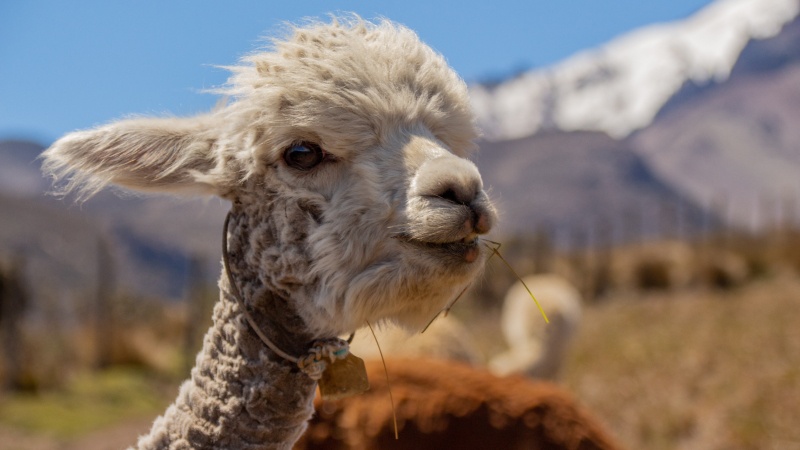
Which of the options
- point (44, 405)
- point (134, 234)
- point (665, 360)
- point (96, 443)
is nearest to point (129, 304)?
point (44, 405)

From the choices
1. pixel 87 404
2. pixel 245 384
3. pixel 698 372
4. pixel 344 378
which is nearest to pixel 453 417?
pixel 344 378

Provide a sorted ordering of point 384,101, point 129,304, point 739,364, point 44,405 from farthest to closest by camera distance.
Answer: point 129,304 < point 44,405 < point 739,364 < point 384,101

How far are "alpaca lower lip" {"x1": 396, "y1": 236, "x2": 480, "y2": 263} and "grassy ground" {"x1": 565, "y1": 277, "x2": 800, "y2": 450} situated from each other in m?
4.90

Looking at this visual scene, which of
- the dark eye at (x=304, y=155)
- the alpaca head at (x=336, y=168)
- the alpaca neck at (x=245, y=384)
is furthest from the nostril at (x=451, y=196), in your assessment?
the alpaca neck at (x=245, y=384)

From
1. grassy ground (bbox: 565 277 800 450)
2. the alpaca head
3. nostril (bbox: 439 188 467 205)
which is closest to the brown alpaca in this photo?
the alpaca head

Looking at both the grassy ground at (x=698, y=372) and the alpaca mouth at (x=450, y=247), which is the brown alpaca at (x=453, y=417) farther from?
the grassy ground at (x=698, y=372)

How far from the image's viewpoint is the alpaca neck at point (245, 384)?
2.08 metres

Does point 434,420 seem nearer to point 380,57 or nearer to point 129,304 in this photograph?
point 380,57

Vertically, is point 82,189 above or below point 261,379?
above

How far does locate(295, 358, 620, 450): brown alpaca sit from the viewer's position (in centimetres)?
288

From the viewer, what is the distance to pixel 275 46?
2.32m

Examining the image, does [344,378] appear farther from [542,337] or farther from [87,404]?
[87,404]

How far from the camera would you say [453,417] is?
9.57 ft

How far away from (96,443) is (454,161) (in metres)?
8.63
